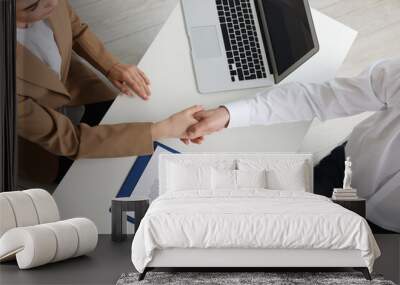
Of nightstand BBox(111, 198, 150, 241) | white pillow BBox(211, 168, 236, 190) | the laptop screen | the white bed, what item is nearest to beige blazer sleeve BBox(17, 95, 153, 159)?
nightstand BBox(111, 198, 150, 241)

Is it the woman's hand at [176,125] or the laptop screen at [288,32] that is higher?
the laptop screen at [288,32]

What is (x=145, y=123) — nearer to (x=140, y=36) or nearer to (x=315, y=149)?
(x=140, y=36)

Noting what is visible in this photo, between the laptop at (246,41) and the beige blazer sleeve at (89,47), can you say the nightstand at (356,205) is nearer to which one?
the laptop at (246,41)

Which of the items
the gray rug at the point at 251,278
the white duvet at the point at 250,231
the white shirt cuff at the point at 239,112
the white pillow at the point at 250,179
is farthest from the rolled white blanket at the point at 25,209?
the white shirt cuff at the point at 239,112

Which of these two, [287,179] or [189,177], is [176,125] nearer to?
[189,177]

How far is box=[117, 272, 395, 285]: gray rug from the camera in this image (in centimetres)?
401

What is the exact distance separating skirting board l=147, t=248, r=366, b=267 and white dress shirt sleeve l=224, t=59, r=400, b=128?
157 cm

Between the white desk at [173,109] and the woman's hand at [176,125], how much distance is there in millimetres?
55

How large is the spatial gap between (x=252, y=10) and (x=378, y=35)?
1073mm

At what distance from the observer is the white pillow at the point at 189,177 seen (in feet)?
18.1

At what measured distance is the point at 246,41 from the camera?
5.44 metres

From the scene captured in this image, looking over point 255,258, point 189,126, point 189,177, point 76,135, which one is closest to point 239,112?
point 189,126

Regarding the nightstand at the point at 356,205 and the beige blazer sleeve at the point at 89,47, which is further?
the beige blazer sleeve at the point at 89,47

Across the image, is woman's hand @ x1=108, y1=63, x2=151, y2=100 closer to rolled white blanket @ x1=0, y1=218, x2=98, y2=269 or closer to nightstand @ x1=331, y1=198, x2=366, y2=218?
rolled white blanket @ x1=0, y1=218, x2=98, y2=269
